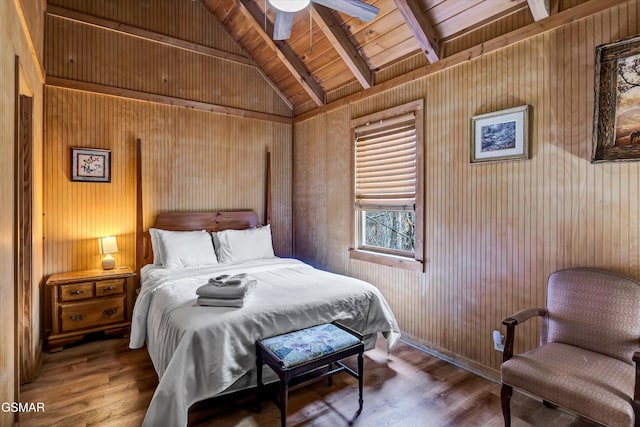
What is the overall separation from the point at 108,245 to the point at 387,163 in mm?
3179

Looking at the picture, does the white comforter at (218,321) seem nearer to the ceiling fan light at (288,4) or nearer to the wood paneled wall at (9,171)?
the wood paneled wall at (9,171)

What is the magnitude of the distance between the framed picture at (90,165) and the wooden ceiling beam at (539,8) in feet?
13.9

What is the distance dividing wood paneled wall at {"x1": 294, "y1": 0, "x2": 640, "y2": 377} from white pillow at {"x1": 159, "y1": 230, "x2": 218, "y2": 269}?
6.38 feet

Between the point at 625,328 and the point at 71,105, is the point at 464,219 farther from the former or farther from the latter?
the point at 71,105

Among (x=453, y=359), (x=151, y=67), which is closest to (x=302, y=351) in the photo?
(x=453, y=359)

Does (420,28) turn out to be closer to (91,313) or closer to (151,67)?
(151,67)

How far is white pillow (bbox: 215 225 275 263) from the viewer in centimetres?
404

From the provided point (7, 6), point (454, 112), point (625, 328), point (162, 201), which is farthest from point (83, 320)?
point (625, 328)

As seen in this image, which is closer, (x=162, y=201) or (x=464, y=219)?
(x=464, y=219)

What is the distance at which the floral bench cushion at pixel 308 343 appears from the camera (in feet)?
6.79

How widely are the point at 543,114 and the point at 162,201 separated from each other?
4.02 metres

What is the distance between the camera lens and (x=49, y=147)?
349 cm

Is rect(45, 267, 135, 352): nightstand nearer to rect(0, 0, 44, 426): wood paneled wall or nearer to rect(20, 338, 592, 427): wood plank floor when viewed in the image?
rect(20, 338, 592, 427): wood plank floor

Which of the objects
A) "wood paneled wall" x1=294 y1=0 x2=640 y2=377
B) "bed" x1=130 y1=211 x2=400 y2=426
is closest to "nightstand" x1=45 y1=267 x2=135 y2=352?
"bed" x1=130 y1=211 x2=400 y2=426
